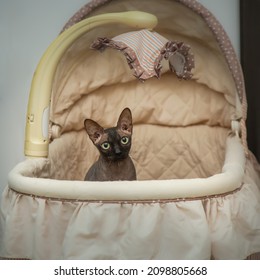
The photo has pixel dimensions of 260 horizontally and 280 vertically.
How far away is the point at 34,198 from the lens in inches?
41.7

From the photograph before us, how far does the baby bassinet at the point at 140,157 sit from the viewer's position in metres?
1.00

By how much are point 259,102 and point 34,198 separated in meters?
0.90

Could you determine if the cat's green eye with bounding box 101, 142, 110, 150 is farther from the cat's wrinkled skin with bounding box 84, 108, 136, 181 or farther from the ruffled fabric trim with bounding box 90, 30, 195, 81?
the ruffled fabric trim with bounding box 90, 30, 195, 81

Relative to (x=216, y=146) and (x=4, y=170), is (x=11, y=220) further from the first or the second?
(x=216, y=146)

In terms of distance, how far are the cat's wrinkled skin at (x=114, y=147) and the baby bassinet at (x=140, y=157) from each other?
14cm

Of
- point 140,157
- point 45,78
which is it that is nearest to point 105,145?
point 45,78

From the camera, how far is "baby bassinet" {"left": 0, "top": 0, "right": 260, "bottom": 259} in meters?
1.00

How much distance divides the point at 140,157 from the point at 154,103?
0.74ft

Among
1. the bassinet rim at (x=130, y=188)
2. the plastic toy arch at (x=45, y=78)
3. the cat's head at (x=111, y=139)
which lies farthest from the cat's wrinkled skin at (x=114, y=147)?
the bassinet rim at (x=130, y=188)

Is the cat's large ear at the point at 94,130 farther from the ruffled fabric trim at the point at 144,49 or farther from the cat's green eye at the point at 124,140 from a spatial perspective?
the ruffled fabric trim at the point at 144,49

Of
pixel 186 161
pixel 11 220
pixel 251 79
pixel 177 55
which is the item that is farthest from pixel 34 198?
pixel 251 79

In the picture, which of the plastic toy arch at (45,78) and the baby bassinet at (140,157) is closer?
the baby bassinet at (140,157)

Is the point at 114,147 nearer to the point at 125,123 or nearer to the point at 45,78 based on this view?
the point at 125,123
